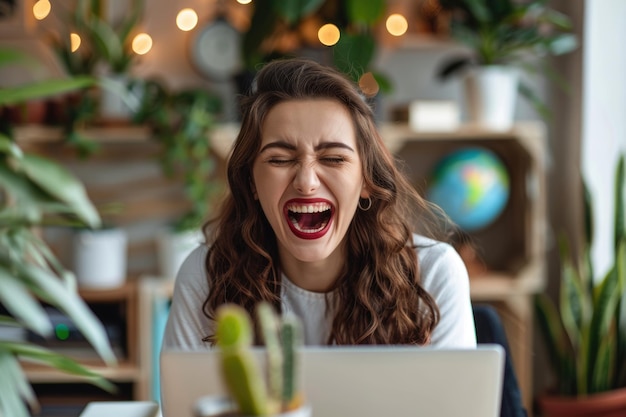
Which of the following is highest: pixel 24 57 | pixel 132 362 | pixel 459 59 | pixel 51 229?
pixel 459 59

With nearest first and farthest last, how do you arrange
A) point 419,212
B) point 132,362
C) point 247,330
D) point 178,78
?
point 247,330 < point 419,212 < point 132,362 < point 178,78

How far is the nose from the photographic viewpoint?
60.3 inches

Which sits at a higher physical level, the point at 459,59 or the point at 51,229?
the point at 459,59

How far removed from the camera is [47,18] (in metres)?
3.34

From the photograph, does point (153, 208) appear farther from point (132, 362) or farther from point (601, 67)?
point (601, 67)

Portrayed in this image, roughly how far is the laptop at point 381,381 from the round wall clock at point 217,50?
250 centimetres

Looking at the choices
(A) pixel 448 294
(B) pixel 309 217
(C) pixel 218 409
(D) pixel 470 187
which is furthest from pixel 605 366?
(C) pixel 218 409

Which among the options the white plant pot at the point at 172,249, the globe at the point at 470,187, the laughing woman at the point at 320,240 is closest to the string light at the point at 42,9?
the white plant pot at the point at 172,249

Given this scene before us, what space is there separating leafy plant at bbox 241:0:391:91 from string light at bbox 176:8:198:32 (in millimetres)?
348

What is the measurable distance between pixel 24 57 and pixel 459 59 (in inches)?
104

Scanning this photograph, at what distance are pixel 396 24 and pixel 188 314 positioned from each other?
201 centimetres

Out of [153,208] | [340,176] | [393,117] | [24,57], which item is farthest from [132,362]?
[24,57]

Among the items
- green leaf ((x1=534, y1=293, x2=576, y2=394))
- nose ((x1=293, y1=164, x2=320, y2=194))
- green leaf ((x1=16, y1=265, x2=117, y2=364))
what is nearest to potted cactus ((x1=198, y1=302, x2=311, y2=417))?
green leaf ((x1=16, y1=265, x2=117, y2=364))

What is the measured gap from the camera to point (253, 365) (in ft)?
2.24
